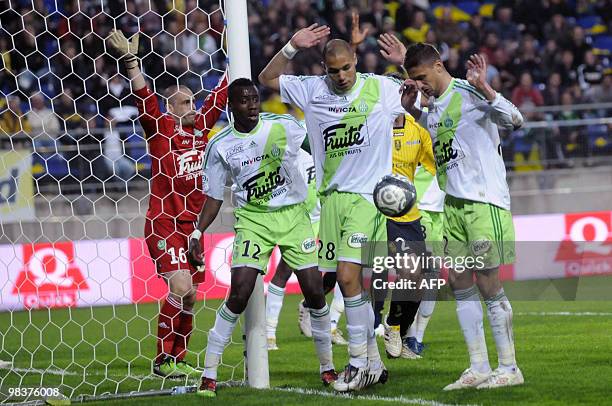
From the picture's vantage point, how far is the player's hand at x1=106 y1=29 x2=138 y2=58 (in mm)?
7551

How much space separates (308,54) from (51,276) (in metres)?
6.41

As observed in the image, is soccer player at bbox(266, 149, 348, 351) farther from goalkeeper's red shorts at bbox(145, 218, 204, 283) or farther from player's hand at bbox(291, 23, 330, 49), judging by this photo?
player's hand at bbox(291, 23, 330, 49)

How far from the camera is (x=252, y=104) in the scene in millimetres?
7039

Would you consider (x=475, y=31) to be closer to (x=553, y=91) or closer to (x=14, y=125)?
(x=553, y=91)

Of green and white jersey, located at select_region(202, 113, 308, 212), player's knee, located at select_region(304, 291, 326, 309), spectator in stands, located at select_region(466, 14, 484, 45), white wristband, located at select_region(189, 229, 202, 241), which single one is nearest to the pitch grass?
player's knee, located at select_region(304, 291, 326, 309)

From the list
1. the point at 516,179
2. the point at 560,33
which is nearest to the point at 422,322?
the point at 516,179

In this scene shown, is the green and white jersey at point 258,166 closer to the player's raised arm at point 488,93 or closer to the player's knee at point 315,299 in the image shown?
the player's knee at point 315,299

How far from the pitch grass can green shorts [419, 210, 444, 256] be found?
0.87m

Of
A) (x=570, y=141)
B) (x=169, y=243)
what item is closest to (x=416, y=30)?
(x=570, y=141)

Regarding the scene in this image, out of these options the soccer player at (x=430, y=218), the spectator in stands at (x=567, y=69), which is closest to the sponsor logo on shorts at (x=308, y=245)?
the soccer player at (x=430, y=218)

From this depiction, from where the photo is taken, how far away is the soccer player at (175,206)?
8406 mm

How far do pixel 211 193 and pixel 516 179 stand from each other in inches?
428

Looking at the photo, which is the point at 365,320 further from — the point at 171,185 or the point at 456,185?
the point at 171,185

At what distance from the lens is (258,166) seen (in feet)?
23.4
